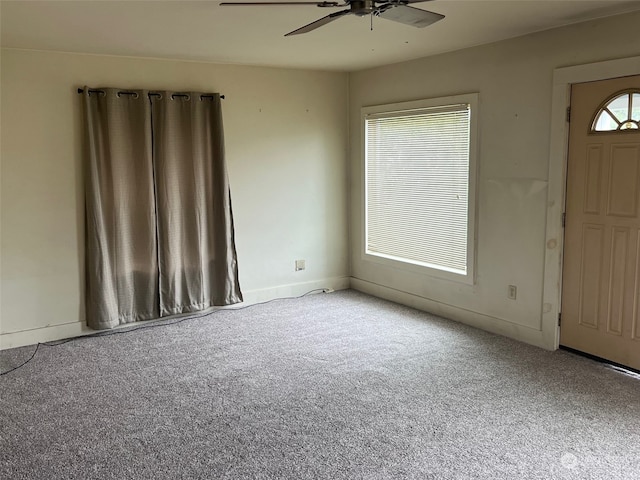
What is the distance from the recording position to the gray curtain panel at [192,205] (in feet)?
15.4

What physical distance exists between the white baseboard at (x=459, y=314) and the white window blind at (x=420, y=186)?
34cm

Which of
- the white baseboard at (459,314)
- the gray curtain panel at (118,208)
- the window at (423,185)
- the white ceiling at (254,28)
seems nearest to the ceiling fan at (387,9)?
the white ceiling at (254,28)

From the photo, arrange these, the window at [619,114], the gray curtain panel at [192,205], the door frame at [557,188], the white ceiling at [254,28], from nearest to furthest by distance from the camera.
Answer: the white ceiling at [254,28] → the window at [619,114] → the door frame at [557,188] → the gray curtain panel at [192,205]

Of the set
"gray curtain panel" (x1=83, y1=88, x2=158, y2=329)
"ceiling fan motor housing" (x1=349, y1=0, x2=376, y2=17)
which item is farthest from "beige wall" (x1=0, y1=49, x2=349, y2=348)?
"ceiling fan motor housing" (x1=349, y1=0, x2=376, y2=17)

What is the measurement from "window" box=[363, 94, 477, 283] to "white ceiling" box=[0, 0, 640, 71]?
560 millimetres

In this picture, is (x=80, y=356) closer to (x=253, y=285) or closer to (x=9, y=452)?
(x=9, y=452)

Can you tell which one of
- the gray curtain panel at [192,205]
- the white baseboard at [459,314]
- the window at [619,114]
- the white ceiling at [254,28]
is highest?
the white ceiling at [254,28]

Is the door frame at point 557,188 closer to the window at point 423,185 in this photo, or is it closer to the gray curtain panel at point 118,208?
the window at point 423,185

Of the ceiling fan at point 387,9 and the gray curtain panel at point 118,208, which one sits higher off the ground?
the ceiling fan at point 387,9

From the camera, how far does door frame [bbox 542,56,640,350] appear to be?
364 centimetres

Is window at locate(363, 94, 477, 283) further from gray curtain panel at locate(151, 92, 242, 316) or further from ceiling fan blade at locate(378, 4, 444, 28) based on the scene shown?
ceiling fan blade at locate(378, 4, 444, 28)

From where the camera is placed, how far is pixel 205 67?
486 cm

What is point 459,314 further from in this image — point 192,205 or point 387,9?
point 387,9

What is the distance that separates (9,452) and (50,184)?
7.30 feet
